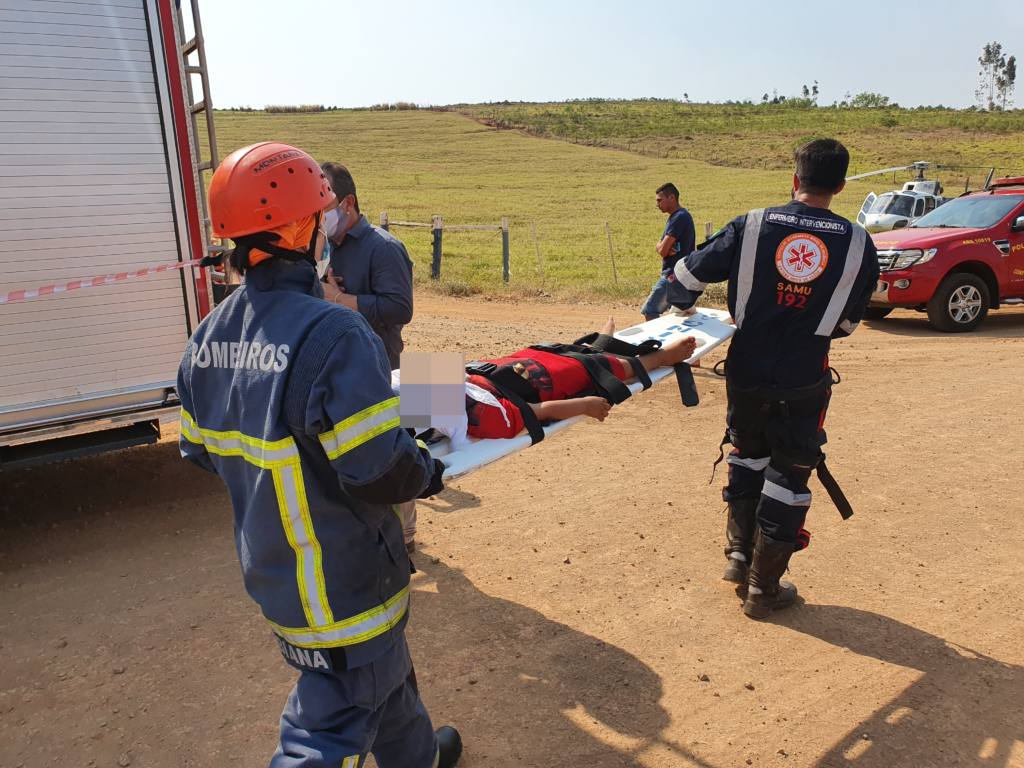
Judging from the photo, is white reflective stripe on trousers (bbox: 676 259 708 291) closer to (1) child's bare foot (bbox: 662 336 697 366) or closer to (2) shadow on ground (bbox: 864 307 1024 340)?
(1) child's bare foot (bbox: 662 336 697 366)

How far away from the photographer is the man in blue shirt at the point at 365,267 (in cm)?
440

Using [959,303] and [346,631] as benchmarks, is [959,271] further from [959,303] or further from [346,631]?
[346,631]

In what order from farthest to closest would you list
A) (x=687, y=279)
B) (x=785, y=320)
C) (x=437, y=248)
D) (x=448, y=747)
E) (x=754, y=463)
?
(x=437, y=248)
(x=754, y=463)
(x=687, y=279)
(x=785, y=320)
(x=448, y=747)

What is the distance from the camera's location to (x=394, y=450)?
213 cm

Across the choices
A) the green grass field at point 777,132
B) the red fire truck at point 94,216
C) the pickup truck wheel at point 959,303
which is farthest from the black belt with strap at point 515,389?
the green grass field at point 777,132

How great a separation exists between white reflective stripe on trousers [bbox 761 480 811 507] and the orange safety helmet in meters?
2.86

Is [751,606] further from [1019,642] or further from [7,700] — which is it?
[7,700]

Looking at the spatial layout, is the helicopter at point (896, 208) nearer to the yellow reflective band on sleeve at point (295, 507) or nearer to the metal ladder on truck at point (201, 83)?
the metal ladder on truck at point (201, 83)

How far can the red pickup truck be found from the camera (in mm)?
11992

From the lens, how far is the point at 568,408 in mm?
3588

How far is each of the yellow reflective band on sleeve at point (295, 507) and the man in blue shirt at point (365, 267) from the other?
2.19m

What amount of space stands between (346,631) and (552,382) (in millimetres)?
1753

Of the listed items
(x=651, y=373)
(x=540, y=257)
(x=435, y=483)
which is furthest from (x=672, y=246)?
(x=540, y=257)

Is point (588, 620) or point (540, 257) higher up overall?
point (588, 620)
